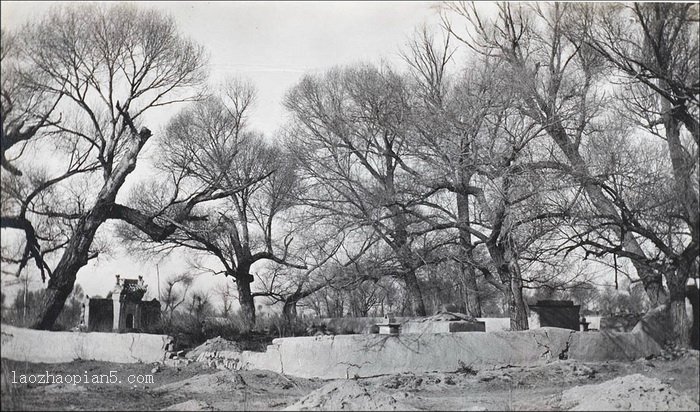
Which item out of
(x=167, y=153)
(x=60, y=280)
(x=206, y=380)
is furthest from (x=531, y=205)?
(x=167, y=153)

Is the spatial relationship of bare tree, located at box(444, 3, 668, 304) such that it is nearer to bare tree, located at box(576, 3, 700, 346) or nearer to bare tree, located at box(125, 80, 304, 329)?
bare tree, located at box(576, 3, 700, 346)

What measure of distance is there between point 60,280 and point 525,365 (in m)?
12.0

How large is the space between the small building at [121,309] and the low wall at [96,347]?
26.8 ft

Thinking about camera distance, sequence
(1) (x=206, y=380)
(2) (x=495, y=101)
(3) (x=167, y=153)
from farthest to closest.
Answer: (3) (x=167, y=153) < (2) (x=495, y=101) < (1) (x=206, y=380)

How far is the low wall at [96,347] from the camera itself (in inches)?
651

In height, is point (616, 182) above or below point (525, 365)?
above

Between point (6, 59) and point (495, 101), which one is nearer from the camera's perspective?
point (6, 59)

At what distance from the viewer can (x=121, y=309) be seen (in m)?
26.1

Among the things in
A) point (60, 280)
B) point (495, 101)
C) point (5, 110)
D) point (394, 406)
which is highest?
point (495, 101)

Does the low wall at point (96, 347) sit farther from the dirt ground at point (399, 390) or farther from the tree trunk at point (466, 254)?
the tree trunk at point (466, 254)

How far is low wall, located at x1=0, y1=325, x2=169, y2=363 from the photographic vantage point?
16531 millimetres

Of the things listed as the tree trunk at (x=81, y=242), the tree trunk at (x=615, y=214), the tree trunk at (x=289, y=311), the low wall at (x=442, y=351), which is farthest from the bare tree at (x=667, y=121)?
the tree trunk at (x=289, y=311)

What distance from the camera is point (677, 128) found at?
46.5 ft

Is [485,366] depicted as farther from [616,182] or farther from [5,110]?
[5,110]
